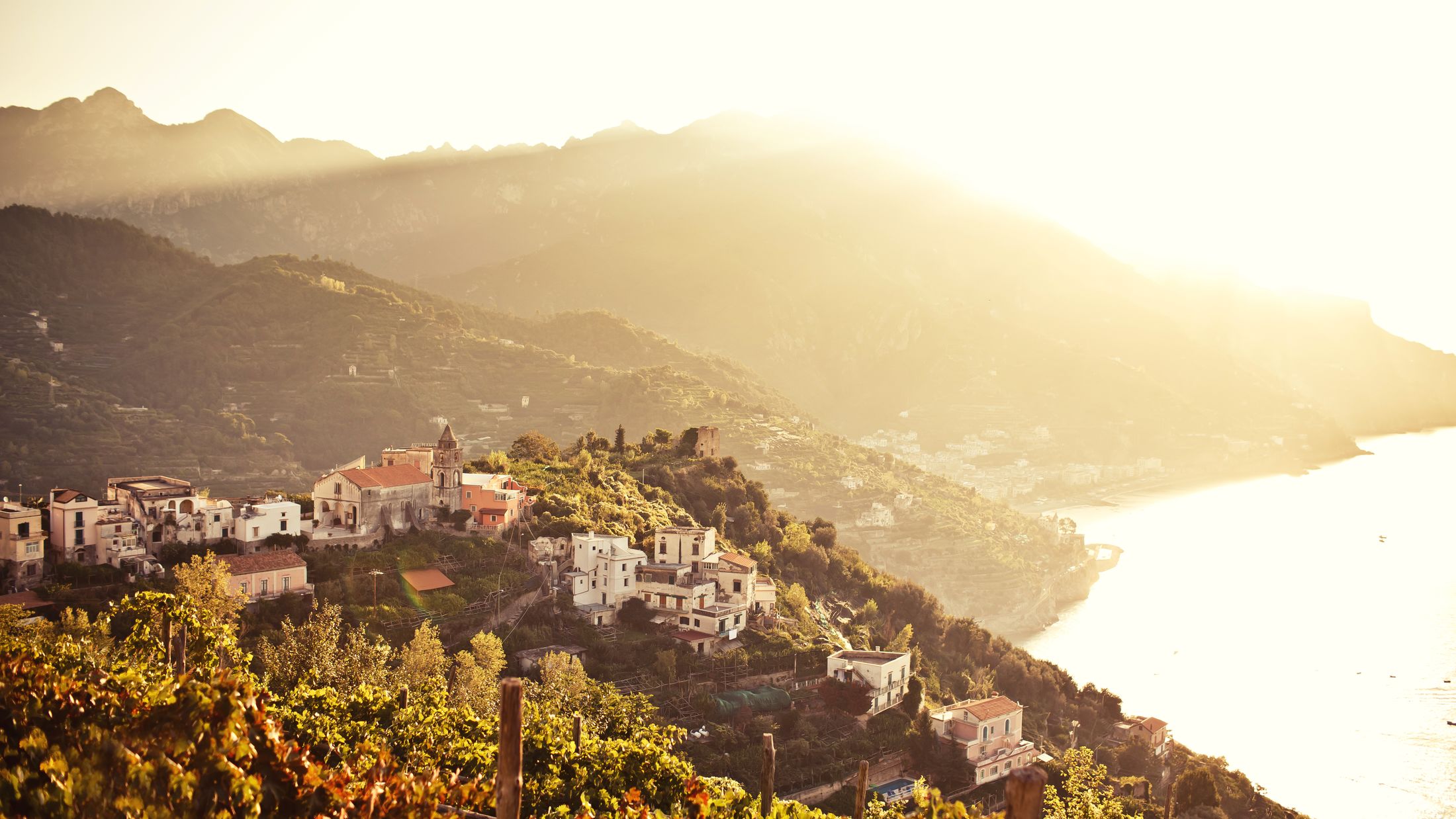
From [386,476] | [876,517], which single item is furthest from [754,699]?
[876,517]

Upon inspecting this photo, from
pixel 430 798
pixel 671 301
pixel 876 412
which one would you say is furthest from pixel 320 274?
pixel 430 798

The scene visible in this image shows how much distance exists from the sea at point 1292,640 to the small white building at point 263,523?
104 ft

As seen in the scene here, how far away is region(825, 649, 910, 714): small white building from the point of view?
83.0ft

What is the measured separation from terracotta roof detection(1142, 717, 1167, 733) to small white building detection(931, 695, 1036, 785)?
7.03 metres

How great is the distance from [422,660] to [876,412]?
108625mm

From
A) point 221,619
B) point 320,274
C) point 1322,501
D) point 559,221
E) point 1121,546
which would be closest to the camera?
point 221,619

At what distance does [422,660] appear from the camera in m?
18.9

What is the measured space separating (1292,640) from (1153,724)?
87.6 ft

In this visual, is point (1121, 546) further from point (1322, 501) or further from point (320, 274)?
point (320, 274)

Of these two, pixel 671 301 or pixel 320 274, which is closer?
pixel 320 274

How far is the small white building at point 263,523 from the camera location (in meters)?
24.6

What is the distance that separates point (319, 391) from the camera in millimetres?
71750

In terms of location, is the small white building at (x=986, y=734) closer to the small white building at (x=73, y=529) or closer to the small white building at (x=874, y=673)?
the small white building at (x=874, y=673)

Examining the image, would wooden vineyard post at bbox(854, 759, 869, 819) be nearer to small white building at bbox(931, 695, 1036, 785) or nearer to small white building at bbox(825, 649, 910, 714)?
small white building at bbox(931, 695, 1036, 785)
